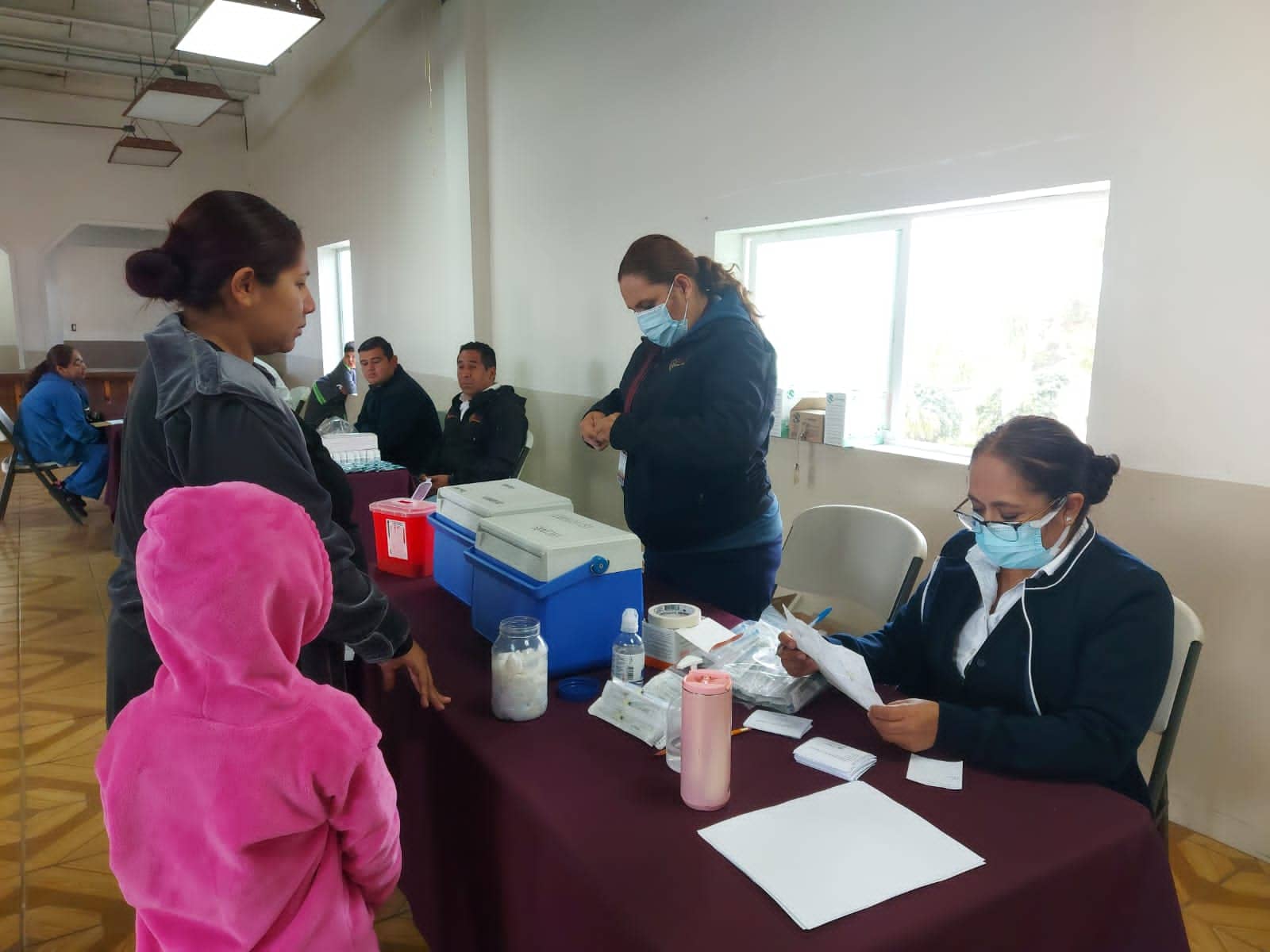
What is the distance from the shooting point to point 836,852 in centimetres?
99

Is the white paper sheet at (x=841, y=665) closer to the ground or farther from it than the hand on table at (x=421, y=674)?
farther from it

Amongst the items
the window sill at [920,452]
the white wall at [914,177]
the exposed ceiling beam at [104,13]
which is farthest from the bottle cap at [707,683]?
the exposed ceiling beam at [104,13]

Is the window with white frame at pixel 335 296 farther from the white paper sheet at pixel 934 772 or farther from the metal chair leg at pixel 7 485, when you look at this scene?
the white paper sheet at pixel 934 772

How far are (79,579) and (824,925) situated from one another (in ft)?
15.2

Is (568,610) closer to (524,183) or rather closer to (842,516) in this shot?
(842,516)

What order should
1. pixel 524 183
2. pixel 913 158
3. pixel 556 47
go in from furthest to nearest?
pixel 524 183, pixel 556 47, pixel 913 158

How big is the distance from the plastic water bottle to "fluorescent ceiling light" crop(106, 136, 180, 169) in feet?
24.3

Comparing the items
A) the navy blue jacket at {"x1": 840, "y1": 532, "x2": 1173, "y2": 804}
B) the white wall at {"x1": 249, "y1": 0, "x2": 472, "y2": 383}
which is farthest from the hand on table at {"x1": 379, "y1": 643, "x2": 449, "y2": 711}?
the white wall at {"x1": 249, "y1": 0, "x2": 472, "y2": 383}

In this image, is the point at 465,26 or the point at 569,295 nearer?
the point at 569,295

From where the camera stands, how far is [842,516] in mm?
2238

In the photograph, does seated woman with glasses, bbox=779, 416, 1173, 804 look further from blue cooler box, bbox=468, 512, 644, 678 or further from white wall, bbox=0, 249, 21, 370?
white wall, bbox=0, 249, 21, 370

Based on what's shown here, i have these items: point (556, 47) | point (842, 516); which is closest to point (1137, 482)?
point (842, 516)

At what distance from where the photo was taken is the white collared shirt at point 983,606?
4.56ft

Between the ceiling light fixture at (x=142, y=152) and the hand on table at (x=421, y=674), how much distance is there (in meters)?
7.27
